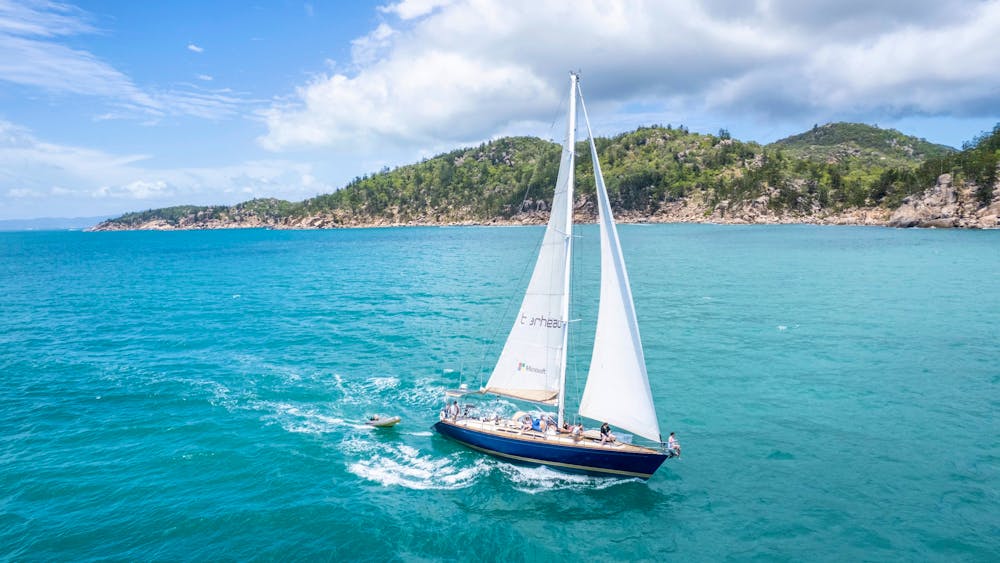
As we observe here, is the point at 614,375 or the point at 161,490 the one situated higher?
the point at 614,375

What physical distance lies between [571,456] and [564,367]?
4.24 metres

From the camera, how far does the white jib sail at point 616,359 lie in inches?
943

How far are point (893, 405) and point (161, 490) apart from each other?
4113 cm

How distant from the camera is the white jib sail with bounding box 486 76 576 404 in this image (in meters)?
24.0

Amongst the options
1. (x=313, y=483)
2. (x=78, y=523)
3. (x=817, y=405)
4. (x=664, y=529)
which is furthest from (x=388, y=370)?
(x=817, y=405)

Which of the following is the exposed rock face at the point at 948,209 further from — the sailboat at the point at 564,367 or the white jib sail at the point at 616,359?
the sailboat at the point at 564,367

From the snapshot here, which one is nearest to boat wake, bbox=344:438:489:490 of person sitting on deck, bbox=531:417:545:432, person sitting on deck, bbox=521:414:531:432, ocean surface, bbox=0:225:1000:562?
ocean surface, bbox=0:225:1000:562

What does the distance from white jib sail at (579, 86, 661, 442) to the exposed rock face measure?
624 feet

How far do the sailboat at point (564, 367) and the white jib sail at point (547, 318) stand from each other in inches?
1.9

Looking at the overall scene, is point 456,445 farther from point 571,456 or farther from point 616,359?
point 616,359

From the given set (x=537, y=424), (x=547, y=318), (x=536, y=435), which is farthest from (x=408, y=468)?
(x=547, y=318)

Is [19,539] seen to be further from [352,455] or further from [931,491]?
[931,491]

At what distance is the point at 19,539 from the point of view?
845 inches

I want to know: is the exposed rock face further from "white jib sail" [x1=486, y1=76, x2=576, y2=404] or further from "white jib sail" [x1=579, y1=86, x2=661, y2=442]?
"white jib sail" [x1=486, y1=76, x2=576, y2=404]
